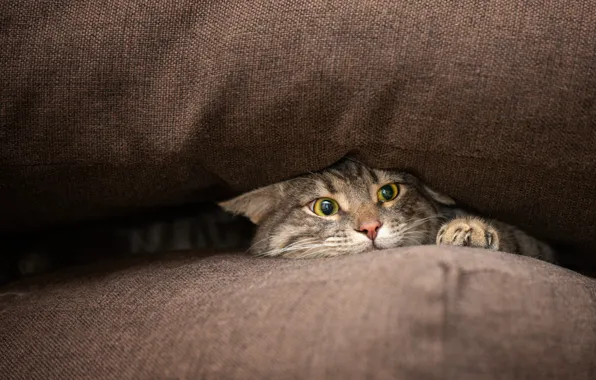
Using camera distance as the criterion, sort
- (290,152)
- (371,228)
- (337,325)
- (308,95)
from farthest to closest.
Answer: (371,228) → (290,152) → (308,95) → (337,325)

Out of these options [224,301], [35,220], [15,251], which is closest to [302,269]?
[224,301]

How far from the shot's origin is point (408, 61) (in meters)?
1.08

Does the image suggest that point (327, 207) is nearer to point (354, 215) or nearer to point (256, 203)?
point (354, 215)

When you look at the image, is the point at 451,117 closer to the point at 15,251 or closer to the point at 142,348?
the point at 142,348

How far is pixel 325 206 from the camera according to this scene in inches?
59.7

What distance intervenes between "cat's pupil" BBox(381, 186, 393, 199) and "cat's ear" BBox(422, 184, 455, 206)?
0.28 ft

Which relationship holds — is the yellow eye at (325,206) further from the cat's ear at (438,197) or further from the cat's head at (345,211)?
the cat's ear at (438,197)

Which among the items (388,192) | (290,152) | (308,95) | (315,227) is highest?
(308,95)

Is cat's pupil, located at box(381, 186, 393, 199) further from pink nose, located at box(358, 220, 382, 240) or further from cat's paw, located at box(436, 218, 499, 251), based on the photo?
cat's paw, located at box(436, 218, 499, 251)

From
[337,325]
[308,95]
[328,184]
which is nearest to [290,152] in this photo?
Answer: [308,95]

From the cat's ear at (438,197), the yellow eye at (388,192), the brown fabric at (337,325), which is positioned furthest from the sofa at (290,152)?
the yellow eye at (388,192)

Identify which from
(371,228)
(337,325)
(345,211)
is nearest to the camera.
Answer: (337,325)

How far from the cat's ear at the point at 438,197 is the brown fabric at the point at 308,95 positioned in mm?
122

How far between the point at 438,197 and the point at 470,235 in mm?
208
